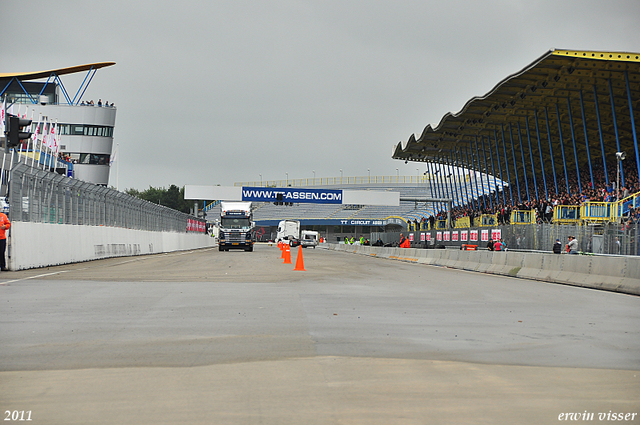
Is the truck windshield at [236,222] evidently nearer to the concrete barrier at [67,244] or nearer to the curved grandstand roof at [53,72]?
the concrete barrier at [67,244]

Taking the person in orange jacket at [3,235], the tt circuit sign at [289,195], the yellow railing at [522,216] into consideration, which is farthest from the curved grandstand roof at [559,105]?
the person in orange jacket at [3,235]

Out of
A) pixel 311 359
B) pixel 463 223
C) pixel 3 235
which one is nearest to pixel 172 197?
pixel 463 223

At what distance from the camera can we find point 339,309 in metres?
11.3

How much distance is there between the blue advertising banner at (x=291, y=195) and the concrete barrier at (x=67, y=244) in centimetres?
3712

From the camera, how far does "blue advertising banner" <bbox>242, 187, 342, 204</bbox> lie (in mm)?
79562

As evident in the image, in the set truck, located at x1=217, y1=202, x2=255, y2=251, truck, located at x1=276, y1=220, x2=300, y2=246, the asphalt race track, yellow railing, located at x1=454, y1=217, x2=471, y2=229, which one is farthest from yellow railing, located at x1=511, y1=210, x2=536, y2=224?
truck, located at x1=276, y1=220, x2=300, y2=246

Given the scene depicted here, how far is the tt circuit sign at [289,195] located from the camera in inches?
3127

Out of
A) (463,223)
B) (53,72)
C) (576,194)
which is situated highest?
(53,72)

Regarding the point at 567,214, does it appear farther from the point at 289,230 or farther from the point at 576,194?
the point at 289,230

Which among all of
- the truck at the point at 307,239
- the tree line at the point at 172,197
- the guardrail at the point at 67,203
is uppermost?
the tree line at the point at 172,197

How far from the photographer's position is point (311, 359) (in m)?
6.77

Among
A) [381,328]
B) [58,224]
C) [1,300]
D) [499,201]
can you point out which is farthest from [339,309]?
[499,201]

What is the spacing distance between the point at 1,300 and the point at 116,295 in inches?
78.3

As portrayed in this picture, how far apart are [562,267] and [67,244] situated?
15873 millimetres
